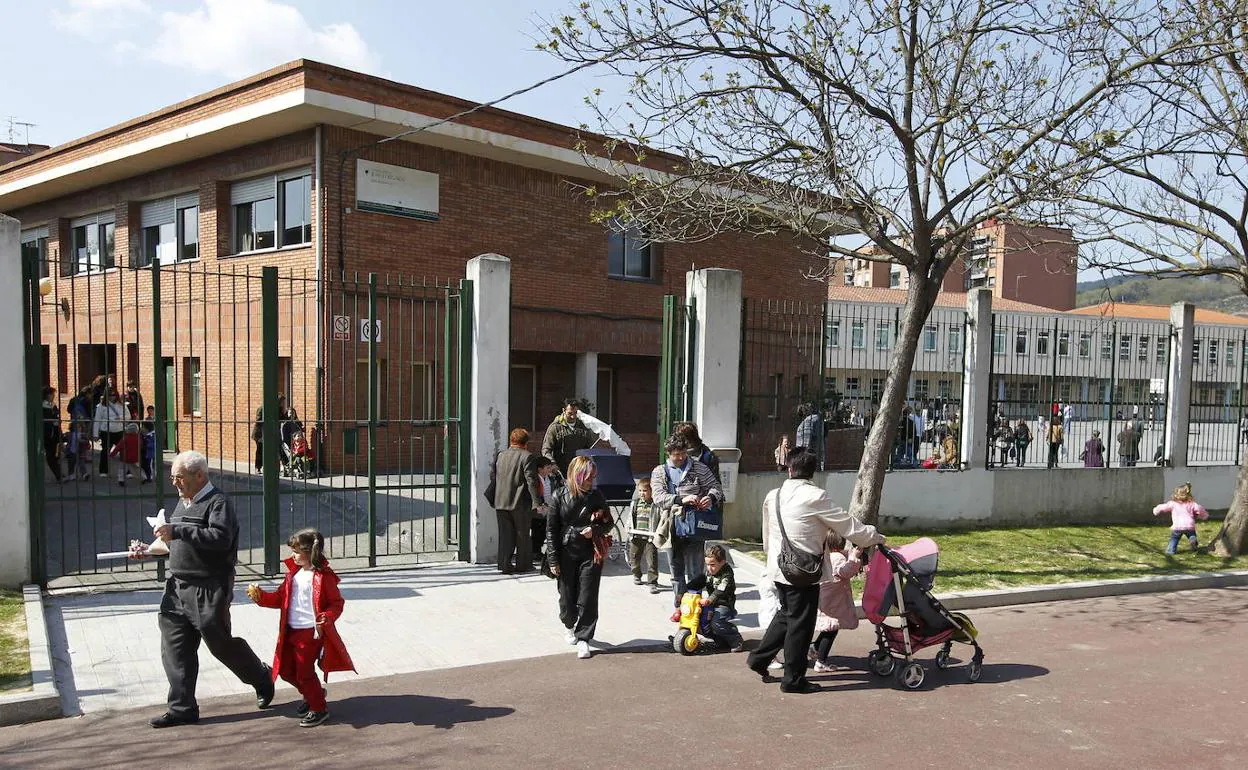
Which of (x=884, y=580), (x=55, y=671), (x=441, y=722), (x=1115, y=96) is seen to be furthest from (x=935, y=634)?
(x=1115, y=96)

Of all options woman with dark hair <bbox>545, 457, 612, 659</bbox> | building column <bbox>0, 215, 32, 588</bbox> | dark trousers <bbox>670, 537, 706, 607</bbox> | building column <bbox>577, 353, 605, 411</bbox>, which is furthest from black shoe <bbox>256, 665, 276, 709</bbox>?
building column <bbox>577, 353, 605, 411</bbox>

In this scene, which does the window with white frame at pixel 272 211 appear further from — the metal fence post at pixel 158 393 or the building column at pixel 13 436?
the building column at pixel 13 436

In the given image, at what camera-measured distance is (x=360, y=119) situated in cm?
1588

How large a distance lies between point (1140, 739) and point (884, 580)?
1.74 meters

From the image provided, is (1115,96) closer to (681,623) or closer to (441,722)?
(681,623)

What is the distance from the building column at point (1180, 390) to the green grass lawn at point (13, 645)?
616 inches

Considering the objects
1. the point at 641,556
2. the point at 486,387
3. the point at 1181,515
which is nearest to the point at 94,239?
the point at 486,387

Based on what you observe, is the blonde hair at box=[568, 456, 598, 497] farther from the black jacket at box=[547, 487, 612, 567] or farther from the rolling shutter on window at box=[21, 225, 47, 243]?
the rolling shutter on window at box=[21, 225, 47, 243]

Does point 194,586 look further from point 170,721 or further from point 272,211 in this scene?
point 272,211

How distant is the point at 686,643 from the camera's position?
7.05 meters

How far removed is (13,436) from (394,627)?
370 cm

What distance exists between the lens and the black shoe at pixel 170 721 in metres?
5.29

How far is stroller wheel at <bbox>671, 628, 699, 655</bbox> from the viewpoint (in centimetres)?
705

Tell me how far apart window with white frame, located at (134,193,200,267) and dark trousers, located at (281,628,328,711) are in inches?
614
